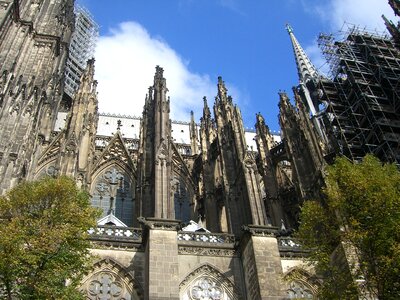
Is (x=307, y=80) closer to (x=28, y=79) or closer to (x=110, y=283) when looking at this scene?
(x=28, y=79)

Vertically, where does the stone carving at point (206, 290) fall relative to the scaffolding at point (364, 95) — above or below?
below

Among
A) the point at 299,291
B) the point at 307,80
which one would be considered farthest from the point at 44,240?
the point at 307,80

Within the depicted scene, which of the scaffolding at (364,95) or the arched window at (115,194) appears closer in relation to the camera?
the arched window at (115,194)

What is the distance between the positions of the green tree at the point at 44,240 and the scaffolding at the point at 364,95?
1501 centimetres

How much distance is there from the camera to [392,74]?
30.3m

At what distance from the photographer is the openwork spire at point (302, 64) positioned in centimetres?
4583

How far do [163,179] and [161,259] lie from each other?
3.97 m

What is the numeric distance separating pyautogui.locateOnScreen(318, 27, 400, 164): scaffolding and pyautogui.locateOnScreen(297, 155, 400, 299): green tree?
398 inches

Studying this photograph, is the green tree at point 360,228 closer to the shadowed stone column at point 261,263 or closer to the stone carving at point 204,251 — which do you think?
the shadowed stone column at point 261,263

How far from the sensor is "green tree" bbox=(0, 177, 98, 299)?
38.9 feet

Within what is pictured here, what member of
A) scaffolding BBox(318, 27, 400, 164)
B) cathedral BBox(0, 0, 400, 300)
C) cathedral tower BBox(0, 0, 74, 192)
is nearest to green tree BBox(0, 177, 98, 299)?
cathedral BBox(0, 0, 400, 300)

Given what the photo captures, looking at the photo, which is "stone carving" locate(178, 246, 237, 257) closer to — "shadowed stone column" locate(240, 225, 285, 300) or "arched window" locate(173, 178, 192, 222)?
"shadowed stone column" locate(240, 225, 285, 300)

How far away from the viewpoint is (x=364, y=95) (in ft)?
91.3

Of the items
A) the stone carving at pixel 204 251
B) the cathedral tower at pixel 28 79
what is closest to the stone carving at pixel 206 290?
the stone carving at pixel 204 251
